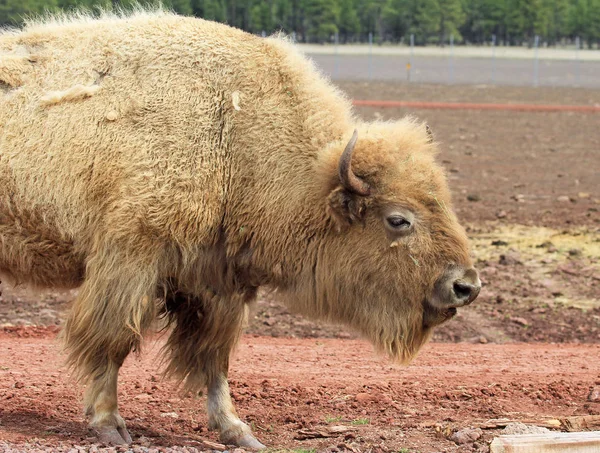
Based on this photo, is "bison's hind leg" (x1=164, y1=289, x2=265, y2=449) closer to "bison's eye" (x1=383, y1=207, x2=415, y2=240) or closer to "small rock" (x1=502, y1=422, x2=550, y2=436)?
"bison's eye" (x1=383, y1=207, x2=415, y2=240)

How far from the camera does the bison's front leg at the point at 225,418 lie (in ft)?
22.1

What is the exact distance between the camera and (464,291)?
6.05 metres

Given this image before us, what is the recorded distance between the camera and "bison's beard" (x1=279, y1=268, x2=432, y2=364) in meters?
6.37

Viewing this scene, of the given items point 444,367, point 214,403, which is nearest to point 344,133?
point 214,403

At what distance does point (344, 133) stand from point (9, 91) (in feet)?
7.52

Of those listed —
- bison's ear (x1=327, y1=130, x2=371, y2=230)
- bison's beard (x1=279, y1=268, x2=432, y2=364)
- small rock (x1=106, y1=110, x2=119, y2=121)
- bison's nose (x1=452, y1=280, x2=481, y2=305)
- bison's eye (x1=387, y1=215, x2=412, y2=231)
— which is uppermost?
small rock (x1=106, y1=110, x2=119, y2=121)

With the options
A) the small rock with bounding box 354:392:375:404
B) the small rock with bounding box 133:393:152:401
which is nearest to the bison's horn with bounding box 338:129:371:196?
the small rock with bounding box 354:392:375:404

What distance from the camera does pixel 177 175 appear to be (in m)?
6.17

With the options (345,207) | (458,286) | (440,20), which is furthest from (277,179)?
(440,20)

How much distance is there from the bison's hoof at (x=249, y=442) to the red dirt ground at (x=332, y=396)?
0.36 feet

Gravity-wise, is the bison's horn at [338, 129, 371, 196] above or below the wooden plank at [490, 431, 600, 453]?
above

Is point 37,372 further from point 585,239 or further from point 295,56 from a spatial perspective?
point 585,239

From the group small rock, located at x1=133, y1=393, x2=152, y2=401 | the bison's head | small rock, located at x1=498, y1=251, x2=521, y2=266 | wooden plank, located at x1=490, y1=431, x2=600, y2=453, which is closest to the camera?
wooden plank, located at x1=490, y1=431, x2=600, y2=453

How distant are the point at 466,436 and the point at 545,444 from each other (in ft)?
4.03
